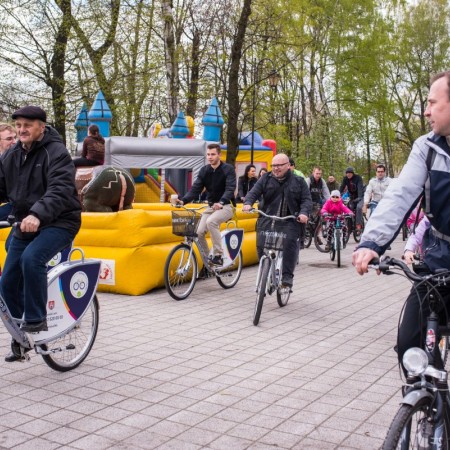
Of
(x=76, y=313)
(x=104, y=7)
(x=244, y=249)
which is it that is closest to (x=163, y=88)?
(x=104, y=7)

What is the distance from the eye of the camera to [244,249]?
1227 centimetres

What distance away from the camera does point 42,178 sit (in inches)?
197

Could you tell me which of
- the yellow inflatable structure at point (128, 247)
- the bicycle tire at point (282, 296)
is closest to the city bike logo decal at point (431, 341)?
the bicycle tire at point (282, 296)

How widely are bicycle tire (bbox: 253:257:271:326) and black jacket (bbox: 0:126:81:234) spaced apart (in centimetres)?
280

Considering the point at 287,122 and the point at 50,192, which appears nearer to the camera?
the point at 50,192

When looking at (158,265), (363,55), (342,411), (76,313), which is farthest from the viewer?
(363,55)

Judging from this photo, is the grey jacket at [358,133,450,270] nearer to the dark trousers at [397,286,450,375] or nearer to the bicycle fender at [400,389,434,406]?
the dark trousers at [397,286,450,375]

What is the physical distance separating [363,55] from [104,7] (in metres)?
21.2

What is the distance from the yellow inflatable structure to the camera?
905 centimetres

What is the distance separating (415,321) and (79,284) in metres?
3.11

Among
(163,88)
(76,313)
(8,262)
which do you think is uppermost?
(163,88)

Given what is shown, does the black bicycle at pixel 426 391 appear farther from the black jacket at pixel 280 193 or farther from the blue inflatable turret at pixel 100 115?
the blue inflatable turret at pixel 100 115

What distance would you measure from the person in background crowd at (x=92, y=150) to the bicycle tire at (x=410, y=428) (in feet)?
37.2

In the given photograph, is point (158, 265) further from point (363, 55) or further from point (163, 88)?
point (363, 55)
